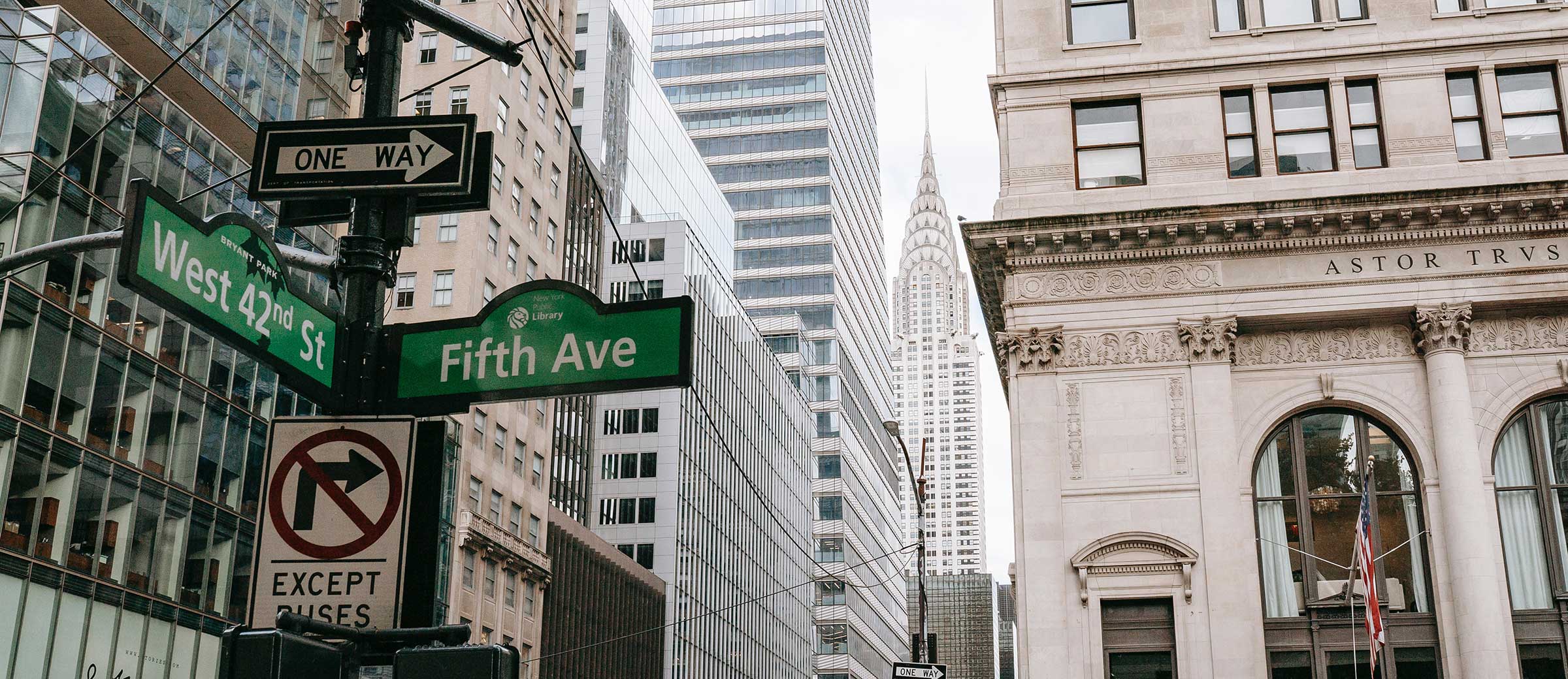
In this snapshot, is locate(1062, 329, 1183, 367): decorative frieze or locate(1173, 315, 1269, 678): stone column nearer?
locate(1173, 315, 1269, 678): stone column

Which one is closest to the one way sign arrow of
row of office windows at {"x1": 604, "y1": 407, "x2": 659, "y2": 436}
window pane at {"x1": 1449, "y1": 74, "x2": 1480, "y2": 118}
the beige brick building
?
window pane at {"x1": 1449, "y1": 74, "x2": 1480, "y2": 118}

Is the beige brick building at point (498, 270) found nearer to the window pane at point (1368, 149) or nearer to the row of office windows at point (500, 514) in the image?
the row of office windows at point (500, 514)

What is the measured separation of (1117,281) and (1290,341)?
4.15 meters

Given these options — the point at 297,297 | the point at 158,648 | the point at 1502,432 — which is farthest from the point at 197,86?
the point at 297,297

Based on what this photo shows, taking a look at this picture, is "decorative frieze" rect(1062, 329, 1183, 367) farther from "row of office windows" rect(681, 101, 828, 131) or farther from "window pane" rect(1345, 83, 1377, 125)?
"row of office windows" rect(681, 101, 828, 131)

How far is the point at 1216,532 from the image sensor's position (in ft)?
99.0

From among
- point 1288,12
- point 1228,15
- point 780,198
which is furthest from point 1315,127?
point 780,198

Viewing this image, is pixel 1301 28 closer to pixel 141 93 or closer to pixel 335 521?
pixel 141 93

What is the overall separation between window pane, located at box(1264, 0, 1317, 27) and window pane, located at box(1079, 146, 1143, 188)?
471cm

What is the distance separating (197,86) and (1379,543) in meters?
33.7

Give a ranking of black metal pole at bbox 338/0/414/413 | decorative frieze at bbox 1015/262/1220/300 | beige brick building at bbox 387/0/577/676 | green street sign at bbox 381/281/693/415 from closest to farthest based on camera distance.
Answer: green street sign at bbox 381/281/693/415 < black metal pole at bbox 338/0/414/413 < decorative frieze at bbox 1015/262/1220/300 < beige brick building at bbox 387/0/577/676

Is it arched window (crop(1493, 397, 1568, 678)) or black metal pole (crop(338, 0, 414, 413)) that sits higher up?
arched window (crop(1493, 397, 1568, 678))

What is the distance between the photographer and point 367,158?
22.6 feet

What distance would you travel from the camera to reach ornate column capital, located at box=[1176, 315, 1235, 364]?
1229 inches
